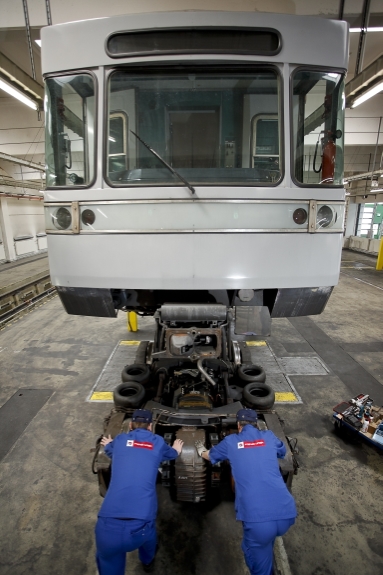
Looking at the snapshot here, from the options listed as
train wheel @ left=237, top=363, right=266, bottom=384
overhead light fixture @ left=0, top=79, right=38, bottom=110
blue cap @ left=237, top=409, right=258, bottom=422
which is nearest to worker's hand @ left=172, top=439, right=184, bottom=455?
blue cap @ left=237, top=409, right=258, bottom=422

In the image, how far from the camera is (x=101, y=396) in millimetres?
4566

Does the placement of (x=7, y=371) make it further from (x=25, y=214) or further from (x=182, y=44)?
(x=25, y=214)

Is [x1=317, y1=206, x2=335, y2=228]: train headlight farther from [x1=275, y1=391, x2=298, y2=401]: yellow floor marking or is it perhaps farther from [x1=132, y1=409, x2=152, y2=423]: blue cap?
[x1=275, y1=391, x2=298, y2=401]: yellow floor marking

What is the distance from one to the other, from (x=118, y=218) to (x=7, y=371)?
4.34m

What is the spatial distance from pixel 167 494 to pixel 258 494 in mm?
1232

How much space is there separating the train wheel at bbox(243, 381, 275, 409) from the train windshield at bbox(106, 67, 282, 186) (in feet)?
7.41

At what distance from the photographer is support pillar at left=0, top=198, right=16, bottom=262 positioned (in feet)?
46.9

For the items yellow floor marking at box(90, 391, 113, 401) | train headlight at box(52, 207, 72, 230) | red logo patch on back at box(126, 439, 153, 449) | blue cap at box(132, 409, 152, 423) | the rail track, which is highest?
train headlight at box(52, 207, 72, 230)

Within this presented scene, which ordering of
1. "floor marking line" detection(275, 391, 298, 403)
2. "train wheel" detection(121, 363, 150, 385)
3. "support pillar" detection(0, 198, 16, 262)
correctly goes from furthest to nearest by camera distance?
"support pillar" detection(0, 198, 16, 262) → "floor marking line" detection(275, 391, 298, 403) → "train wheel" detection(121, 363, 150, 385)

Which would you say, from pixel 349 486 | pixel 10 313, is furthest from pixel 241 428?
pixel 10 313

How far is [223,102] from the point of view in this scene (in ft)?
8.12

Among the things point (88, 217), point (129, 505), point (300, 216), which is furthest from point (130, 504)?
point (300, 216)

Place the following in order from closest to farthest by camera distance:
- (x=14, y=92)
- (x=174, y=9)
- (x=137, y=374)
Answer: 1. (x=137, y=374)
2. (x=174, y=9)
3. (x=14, y=92)

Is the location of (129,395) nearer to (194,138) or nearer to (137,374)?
(137,374)
